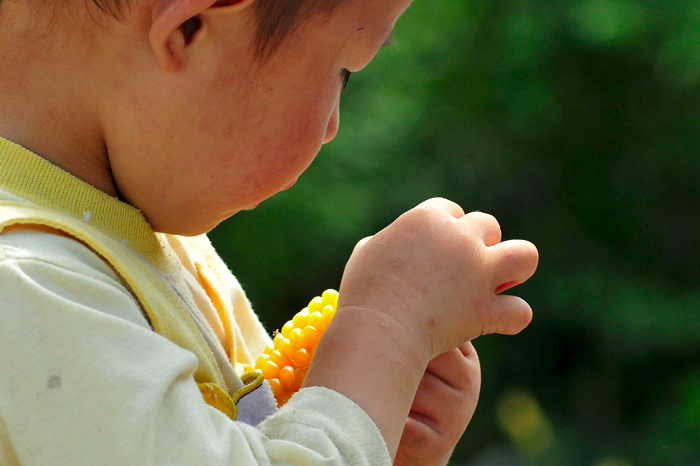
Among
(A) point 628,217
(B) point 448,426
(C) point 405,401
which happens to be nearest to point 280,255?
(A) point 628,217

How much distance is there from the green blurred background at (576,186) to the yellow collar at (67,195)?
154 cm

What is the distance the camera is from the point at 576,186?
233cm

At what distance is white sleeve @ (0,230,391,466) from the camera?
0.51m

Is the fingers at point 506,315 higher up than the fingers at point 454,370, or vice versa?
the fingers at point 506,315

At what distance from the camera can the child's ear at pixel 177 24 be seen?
2.02ft

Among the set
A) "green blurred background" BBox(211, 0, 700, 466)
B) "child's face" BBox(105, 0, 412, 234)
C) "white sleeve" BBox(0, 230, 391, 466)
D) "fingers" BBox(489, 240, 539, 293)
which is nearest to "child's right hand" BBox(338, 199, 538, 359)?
"fingers" BBox(489, 240, 539, 293)

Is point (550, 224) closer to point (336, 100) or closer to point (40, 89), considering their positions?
point (336, 100)

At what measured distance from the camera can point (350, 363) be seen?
0.67 m

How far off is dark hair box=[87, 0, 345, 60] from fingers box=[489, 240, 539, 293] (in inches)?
11.7

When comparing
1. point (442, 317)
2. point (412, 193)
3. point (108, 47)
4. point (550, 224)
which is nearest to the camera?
point (108, 47)

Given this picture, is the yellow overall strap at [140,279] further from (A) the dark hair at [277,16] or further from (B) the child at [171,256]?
(A) the dark hair at [277,16]

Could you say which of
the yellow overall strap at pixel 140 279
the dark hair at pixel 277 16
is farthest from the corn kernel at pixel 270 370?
the dark hair at pixel 277 16

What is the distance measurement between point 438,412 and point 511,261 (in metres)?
0.17

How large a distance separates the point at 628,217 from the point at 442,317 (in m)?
1.74
